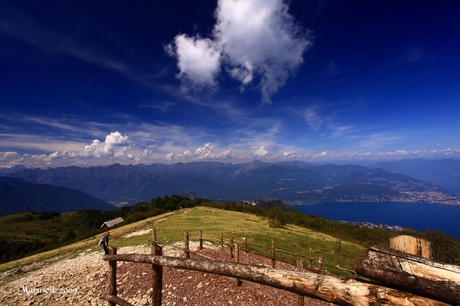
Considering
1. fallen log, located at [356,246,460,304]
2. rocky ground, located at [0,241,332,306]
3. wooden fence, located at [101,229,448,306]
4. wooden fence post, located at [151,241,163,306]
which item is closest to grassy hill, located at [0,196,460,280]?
rocky ground, located at [0,241,332,306]

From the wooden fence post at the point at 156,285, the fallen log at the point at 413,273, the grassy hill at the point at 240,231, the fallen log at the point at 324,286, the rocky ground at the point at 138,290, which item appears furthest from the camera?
the grassy hill at the point at 240,231

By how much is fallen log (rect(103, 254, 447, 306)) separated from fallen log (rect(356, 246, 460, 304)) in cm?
12

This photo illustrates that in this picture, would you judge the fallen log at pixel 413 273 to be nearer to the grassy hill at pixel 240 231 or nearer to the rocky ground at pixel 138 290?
the rocky ground at pixel 138 290

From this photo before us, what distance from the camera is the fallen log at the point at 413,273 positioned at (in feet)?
7.06

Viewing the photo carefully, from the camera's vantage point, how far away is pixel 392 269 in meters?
2.41

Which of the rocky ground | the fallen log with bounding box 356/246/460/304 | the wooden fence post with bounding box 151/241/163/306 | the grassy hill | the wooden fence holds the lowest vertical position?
the grassy hill

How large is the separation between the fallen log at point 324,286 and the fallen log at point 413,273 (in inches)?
4.6

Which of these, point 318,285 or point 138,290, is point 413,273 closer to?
point 318,285

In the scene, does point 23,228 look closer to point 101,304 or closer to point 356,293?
point 101,304

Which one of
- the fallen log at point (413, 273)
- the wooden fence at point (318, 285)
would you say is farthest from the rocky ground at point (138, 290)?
the fallen log at point (413, 273)

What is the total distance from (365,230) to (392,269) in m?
63.6

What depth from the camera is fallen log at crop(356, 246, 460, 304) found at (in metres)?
2.15

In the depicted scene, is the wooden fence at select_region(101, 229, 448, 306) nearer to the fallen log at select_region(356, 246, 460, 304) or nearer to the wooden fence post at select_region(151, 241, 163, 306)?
the fallen log at select_region(356, 246, 460, 304)

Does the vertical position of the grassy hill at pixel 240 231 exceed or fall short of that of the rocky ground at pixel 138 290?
it falls short
